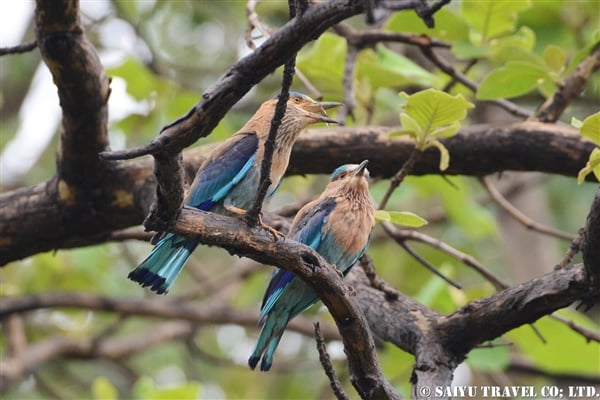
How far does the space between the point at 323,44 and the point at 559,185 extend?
16.0 ft

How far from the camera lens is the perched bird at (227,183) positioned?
3.78 meters

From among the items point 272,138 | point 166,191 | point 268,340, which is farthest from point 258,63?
point 268,340

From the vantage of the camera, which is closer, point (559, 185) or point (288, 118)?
point (288, 118)

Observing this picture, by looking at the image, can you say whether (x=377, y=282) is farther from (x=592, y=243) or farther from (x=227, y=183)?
(x=592, y=243)

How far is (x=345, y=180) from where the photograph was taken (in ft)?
14.3

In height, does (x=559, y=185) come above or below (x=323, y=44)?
below

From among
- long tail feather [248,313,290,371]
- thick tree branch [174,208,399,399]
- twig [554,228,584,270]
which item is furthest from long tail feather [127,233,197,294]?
twig [554,228,584,270]

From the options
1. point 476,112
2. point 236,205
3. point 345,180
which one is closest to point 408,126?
point 345,180

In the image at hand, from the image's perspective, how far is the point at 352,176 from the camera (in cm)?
435

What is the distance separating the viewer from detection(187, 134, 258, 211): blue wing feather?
156 inches

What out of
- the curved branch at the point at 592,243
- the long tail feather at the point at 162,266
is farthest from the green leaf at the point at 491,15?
the long tail feather at the point at 162,266

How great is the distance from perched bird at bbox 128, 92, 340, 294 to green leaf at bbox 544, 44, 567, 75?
125cm

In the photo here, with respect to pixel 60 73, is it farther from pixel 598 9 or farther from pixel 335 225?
pixel 598 9

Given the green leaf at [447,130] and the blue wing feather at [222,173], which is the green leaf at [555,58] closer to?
the green leaf at [447,130]
